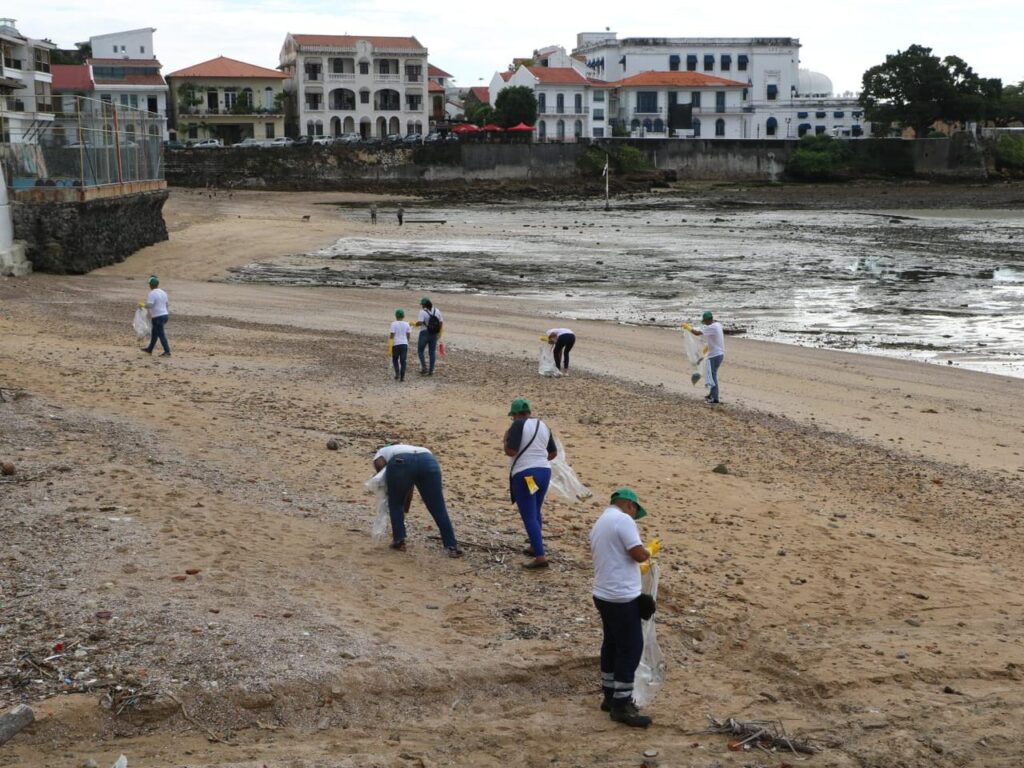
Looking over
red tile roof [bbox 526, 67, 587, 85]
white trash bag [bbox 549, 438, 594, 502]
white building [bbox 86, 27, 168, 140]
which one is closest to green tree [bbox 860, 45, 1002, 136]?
red tile roof [bbox 526, 67, 587, 85]

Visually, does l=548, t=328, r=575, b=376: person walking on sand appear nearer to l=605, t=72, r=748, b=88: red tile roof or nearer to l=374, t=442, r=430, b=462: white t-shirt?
l=374, t=442, r=430, b=462: white t-shirt

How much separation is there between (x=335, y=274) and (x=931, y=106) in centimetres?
7071

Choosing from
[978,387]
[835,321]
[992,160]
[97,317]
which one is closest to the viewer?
[978,387]

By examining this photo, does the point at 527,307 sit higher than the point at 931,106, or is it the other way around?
the point at 931,106

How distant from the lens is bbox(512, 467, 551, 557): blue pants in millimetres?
9805

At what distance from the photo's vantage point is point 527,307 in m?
30.6

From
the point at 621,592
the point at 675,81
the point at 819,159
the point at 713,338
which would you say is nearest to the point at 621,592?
the point at 621,592

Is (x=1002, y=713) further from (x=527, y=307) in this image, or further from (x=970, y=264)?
(x=970, y=264)

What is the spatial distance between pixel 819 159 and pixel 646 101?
2265cm

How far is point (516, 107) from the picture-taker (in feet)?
321

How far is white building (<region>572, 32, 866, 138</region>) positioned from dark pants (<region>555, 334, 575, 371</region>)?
307ft

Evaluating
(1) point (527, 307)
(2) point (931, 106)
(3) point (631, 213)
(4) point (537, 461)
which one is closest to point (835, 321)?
(1) point (527, 307)

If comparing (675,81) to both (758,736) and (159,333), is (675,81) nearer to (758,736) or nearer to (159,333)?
(159,333)

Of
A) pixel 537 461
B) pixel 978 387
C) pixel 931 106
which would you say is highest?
pixel 931 106
